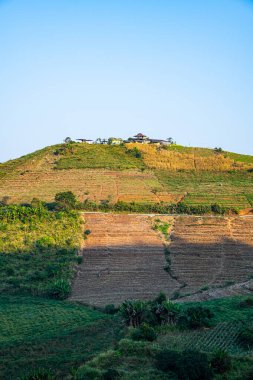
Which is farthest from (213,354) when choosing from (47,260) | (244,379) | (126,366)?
(47,260)

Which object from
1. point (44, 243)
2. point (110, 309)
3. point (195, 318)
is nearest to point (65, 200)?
point (44, 243)

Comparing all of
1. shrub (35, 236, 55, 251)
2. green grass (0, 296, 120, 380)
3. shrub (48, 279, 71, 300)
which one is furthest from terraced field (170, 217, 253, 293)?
shrub (35, 236, 55, 251)

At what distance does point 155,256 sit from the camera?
46.7 metres

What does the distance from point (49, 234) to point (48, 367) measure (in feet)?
90.8

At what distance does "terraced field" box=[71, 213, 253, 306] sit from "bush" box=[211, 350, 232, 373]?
1629cm

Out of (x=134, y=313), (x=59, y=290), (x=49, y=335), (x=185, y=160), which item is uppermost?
(x=185, y=160)

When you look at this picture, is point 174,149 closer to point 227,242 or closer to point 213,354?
point 227,242

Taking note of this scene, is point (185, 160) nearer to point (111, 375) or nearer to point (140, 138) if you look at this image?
point (140, 138)

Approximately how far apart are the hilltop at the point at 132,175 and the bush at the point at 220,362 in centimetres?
4141

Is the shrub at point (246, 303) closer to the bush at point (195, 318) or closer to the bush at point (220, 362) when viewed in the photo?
the bush at point (195, 318)

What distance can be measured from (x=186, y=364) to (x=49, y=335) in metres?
9.90

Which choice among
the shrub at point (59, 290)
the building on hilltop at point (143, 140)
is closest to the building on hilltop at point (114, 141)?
the building on hilltop at point (143, 140)

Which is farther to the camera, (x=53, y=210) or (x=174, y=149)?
(x=174, y=149)

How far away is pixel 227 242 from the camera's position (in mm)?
50250
